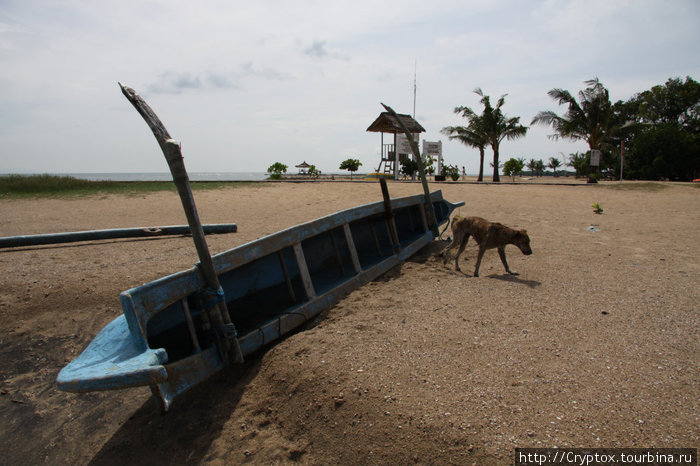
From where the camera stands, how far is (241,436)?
2.87 metres

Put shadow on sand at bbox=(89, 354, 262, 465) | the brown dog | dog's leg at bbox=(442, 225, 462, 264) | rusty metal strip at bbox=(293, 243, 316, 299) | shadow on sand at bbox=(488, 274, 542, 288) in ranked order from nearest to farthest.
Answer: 1. shadow on sand at bbox=(89, 354, 262, 465)
2. rusty metal strip at bbox=(293, 243, 316, 299)
3. shadow on sand at bbox=(488, 274, 542, 288)
4. the brown dog
5. dog's leg at bbox=(442, 225, 462, 264)

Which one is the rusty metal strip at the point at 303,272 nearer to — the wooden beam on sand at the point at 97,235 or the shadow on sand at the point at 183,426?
the shadow on sand at the point at 183,426

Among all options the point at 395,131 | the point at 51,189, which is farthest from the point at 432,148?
the point at 51,189

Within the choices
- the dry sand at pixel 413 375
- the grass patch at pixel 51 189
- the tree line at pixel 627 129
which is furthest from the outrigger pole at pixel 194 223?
the tree line at pixel 627 129

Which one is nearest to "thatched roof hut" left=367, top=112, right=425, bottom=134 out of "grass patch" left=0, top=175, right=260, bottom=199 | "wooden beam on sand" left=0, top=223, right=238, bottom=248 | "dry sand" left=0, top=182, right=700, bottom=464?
"grass patch" left=0, top=175, right=260, bottom=199

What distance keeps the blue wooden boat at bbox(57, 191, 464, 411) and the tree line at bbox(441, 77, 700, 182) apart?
21.2m

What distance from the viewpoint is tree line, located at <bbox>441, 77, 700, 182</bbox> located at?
24.9 metres

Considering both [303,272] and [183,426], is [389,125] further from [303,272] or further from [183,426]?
[183,426]

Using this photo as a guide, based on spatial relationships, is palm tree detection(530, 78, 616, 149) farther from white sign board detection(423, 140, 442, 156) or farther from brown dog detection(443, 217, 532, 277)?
brown dog detection(443, 217, 532, 277)

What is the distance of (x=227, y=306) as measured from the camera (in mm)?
4301

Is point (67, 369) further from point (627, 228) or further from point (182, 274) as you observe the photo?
point (627, 228)

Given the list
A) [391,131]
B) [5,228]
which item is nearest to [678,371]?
[5,228]

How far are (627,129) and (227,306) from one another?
29.4 meters

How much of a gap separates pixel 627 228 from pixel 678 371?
6726mm
